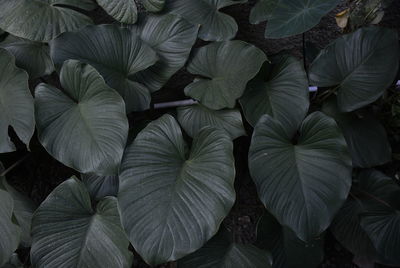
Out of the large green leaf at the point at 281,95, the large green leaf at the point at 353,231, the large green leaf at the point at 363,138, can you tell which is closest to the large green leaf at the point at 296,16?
the large green leaf at the point at 281,95

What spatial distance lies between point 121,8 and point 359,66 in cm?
80

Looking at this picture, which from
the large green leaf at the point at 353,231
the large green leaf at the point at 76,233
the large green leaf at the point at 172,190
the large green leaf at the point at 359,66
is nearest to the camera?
the large green leaf at the point at 172,190

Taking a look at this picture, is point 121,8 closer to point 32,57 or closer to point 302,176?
point 32,57

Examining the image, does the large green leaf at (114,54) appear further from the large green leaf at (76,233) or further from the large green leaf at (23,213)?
the large green leaf at (23,213)

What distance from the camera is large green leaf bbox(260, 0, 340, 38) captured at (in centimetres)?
112

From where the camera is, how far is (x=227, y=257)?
3.72 ft

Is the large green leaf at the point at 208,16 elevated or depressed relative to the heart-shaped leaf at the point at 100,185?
elevated

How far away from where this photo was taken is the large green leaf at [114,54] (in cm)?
123

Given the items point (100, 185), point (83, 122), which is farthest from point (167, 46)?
point (100, 185)

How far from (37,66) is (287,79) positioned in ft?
2.73

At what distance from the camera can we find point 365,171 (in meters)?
1.36

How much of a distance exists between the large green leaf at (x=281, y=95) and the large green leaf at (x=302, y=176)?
127 mm

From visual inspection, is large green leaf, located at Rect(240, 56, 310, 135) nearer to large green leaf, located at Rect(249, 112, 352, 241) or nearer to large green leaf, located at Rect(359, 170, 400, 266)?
large green leaf, located at Rect(249, 112, 352, 241)

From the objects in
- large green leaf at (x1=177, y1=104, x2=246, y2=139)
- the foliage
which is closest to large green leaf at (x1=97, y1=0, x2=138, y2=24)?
the foliage
